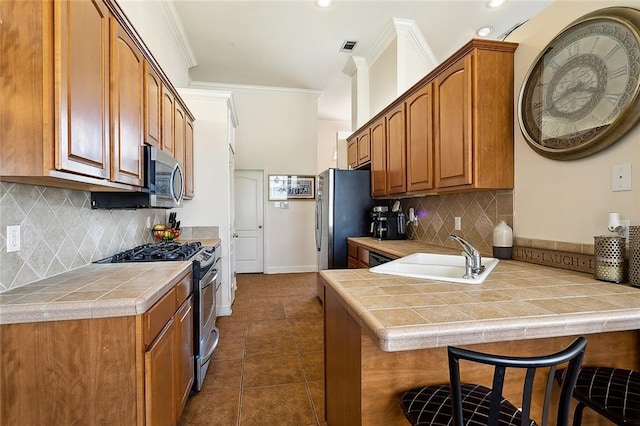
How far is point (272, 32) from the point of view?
4.00 m

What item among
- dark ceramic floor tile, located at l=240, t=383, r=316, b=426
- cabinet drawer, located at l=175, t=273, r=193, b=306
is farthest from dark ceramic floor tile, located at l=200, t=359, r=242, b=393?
cabinet drawer, located at l=175, t=273, r=193, b=306

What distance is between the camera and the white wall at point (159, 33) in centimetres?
267

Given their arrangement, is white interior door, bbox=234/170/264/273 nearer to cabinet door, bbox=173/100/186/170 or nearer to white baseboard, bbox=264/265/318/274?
white baseboard, bbox=264/265/318/274

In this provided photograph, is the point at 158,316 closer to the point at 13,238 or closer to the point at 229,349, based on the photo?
the point at 13,238

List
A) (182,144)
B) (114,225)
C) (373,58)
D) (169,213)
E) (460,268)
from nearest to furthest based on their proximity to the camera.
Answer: (460,268)
(114,225)
(182,144)
(169,213)
(373,58)

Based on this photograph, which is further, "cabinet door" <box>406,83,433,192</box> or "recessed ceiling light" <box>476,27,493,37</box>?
"recessed ceiling light" <box>476,27,493,37</box>

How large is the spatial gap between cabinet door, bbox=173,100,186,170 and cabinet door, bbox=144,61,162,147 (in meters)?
0.41

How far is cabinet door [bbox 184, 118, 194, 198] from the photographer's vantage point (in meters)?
3.17

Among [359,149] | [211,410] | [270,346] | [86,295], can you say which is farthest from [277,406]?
[359,149]

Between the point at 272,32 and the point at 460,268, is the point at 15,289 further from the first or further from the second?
the point at 272,32

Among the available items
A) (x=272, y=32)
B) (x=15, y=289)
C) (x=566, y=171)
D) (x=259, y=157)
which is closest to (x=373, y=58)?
(x=272, y=32)

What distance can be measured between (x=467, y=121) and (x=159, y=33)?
324 cm

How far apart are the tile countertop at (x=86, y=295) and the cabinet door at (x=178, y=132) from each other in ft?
4.73

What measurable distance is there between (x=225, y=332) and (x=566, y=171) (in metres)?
3.06
